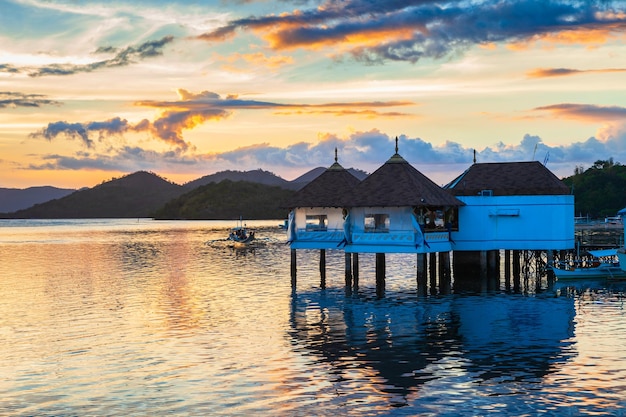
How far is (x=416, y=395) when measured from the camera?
84.6 ft

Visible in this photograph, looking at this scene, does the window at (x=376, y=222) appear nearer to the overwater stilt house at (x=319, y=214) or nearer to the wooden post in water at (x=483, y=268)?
the overwater stilt house at (x=319, y=214)

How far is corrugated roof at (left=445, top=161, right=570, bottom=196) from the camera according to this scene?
188ft

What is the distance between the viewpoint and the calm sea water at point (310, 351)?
82.5ft

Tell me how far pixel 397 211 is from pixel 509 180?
10.6 meters

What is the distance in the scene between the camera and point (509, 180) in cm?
5850

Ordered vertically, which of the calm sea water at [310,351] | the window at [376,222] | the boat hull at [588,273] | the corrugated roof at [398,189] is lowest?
the calm sea water at [310,351]

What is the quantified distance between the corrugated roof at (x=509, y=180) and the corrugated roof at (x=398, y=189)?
10.1 ft

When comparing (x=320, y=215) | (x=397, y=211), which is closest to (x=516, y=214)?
(x=397, y=211)

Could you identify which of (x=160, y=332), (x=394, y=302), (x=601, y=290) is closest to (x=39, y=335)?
(x=160, y=332)

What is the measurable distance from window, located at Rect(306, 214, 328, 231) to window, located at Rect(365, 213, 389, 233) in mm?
4589

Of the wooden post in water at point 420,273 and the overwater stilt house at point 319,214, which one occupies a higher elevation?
the overwater stilt house at point 319,214

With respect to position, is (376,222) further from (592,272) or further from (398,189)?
(592,272)

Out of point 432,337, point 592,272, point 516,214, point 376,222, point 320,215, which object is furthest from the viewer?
point 592,272

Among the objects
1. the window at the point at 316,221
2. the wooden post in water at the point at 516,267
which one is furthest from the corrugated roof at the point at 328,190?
the wooden post in water at the point at 516,267
